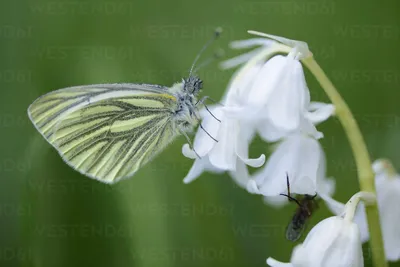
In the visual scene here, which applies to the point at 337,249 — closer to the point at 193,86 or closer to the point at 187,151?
the point at 187,151

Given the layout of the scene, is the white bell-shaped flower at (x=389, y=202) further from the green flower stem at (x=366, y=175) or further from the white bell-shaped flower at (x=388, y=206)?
the green flower stem at (x=366, y=175)

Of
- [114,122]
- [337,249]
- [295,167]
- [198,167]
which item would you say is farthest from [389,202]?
[114,122]

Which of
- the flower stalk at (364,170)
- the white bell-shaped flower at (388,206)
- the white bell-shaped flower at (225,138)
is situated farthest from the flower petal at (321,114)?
the white bell-shaped flower at (388,206)

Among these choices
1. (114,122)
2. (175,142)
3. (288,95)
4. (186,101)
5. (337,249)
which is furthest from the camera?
(175,142)

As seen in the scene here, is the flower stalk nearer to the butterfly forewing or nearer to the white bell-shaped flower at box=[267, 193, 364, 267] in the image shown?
the white bell-shaped flower at box=[267, 193, 364, 267]

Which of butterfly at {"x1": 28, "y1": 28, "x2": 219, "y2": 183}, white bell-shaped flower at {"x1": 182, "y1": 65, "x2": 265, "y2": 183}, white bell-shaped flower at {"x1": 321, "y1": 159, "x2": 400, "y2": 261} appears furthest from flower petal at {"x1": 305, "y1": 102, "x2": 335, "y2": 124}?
butterfly at {"x1": 28, "y1": 28, "x2": 219, "y2": 183}

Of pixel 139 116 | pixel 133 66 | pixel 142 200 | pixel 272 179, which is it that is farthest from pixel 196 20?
pixel 272 179

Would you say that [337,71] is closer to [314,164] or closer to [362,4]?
[362,4]
